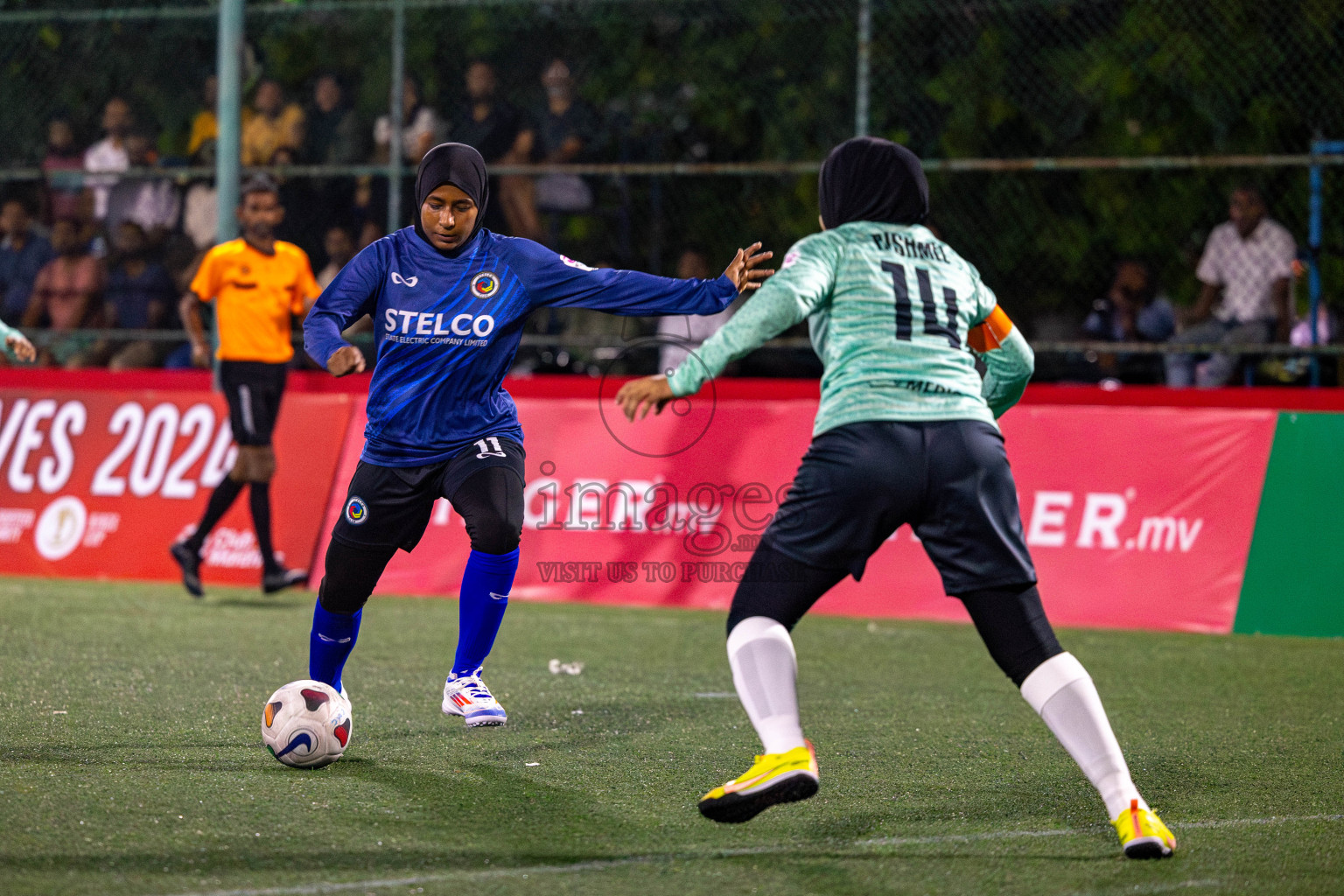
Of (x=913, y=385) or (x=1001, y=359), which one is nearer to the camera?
(x=913, y=385)

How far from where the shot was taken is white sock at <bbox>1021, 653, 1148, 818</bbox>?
416 centimetres

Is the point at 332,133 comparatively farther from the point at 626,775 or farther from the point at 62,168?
the point at 626,775

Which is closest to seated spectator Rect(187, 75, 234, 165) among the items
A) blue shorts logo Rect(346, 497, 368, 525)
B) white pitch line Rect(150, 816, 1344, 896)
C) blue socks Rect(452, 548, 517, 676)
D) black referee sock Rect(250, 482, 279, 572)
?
black referee sock Rect(250, 482, 279, 572)

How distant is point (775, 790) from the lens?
13.4 ft

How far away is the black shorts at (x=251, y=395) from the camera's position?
10.4 m

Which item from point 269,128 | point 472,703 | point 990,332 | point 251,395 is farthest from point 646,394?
point 269,128

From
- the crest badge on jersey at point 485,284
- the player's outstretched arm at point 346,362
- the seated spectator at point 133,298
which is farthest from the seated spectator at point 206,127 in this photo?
the player's outstretched arm at point 346,362

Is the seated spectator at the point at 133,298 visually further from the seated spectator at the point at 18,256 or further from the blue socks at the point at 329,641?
the blue socks at the point at 329,641

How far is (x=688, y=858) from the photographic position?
4.12m

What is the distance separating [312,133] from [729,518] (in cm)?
589

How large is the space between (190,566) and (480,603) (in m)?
4.79

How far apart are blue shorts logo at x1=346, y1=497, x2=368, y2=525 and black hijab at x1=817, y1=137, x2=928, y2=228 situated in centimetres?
201

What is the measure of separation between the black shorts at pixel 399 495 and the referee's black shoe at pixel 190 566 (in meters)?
4.81

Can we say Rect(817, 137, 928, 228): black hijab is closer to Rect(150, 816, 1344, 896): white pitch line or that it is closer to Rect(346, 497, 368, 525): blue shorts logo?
Rect(150, 816, 1344, 896): white pitch line
